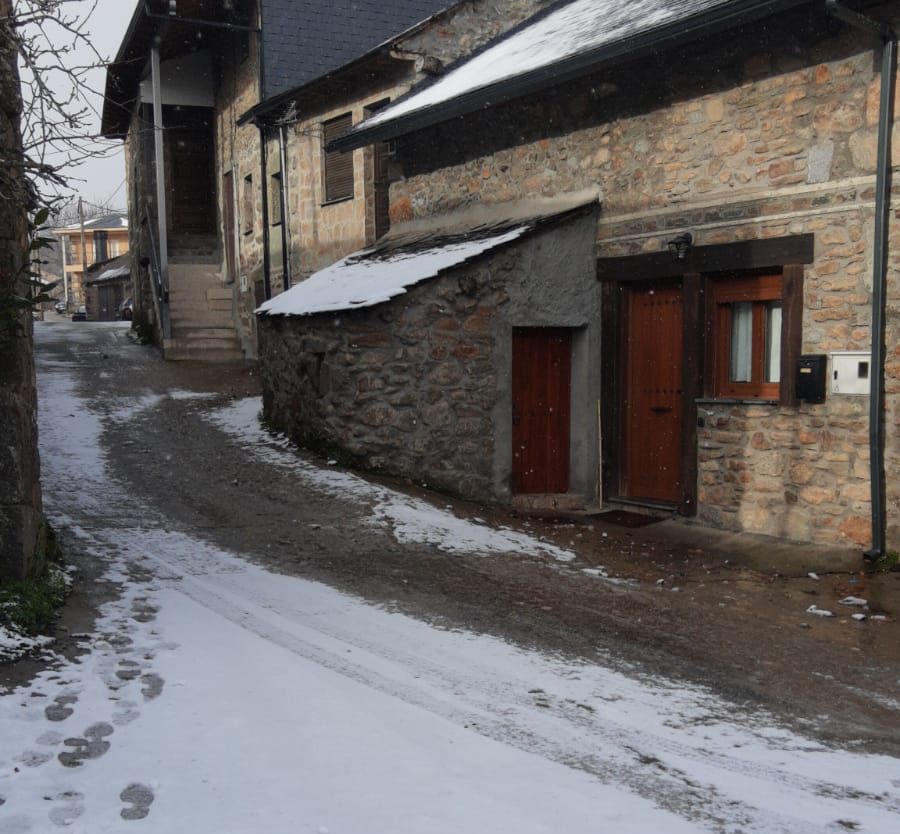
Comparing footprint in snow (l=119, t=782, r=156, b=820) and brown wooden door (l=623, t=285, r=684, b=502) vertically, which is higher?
brown wooden door (l=623, t=285, r=684, b=502)

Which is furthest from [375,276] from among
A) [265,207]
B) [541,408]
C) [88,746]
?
[265,207]

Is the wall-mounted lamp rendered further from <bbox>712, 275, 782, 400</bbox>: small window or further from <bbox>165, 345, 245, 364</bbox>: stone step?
<bbox>165, 345, 245, 364</bbox>: stone step

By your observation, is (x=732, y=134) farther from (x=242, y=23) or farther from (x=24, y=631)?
(x=242, y=23)

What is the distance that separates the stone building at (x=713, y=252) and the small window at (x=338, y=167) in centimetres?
408

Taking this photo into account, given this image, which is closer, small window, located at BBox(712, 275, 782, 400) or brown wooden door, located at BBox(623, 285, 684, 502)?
small window, located at BBox(712, 275, 782, 400)

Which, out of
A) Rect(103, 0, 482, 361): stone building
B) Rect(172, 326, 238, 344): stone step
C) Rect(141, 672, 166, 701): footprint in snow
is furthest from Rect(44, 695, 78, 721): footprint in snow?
Rect(172, 326, 238, 344): stone step

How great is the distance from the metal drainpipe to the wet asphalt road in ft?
1.92

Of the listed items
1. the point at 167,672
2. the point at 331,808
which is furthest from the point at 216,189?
the point at 331,808

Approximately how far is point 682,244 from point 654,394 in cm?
158

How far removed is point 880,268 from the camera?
679cm

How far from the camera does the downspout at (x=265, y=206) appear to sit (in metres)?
16.4

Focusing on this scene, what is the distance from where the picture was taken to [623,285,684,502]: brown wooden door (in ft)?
28.8

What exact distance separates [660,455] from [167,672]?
6.00 meters

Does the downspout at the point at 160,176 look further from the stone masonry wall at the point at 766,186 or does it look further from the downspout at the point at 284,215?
the stone masonry wall at the point at 766,186
